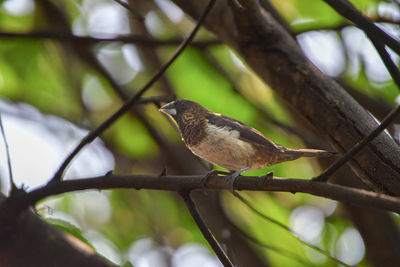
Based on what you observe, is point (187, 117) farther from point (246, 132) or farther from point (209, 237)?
point (209, 237)

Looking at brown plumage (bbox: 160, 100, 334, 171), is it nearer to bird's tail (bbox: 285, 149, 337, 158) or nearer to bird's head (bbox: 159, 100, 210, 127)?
bird's tail (bbox: 285, 149, 337, 158)

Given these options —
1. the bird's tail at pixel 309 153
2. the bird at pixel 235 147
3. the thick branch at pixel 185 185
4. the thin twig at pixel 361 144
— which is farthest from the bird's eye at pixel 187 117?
the thin twig at pixel 361 144

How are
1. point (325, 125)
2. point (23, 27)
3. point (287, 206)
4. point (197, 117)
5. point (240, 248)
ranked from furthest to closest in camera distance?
point (23, 27) < point (287, 206) < point (240, 248) < point (197, 117) < point (325, 125)

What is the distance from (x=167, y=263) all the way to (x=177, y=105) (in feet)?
4.79

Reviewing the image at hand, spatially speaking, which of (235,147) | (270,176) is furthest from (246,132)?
(270,176)

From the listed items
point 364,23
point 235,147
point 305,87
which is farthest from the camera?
point 235,147

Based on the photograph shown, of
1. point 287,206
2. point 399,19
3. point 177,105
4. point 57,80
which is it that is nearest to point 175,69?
point 177,105

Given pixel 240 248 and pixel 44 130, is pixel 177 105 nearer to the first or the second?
pixel 240 248

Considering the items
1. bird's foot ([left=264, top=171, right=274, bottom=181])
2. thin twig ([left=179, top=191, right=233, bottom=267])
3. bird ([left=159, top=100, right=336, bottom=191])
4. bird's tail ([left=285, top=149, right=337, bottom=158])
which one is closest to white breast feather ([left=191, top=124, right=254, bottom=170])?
bird ([left=159, top=100, right=336, bottom=191])

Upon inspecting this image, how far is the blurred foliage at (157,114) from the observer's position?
3920 millimetres

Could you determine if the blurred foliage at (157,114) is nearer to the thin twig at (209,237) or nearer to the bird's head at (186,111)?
the bird's head at (186,111)

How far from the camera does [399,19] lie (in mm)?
3443

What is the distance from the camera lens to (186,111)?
11.2 ft

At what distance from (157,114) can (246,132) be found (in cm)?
203
